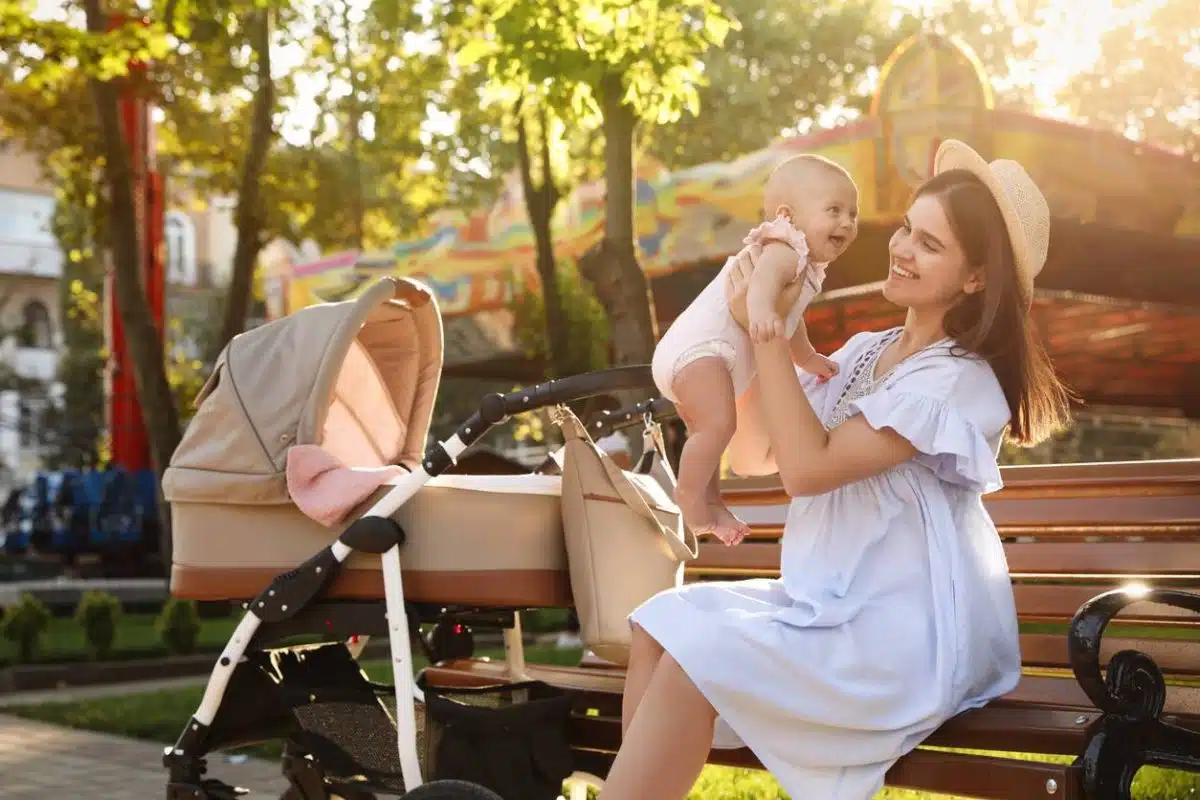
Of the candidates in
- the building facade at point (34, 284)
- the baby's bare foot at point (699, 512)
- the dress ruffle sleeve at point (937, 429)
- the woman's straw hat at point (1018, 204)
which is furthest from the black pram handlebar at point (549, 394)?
the building facade at point (34, 284)

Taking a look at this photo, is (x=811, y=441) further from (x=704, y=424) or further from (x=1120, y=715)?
(x=1120, y=715)

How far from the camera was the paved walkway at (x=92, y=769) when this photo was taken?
603 centimetres

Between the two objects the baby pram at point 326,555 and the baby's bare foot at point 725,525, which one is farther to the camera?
the baby pram at point 326,555

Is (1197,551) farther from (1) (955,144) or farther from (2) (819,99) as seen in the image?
(2) (819,99)

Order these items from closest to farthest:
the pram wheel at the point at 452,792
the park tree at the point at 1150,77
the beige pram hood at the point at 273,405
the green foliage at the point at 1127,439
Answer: the pram wheel at the point at 452,792, the beige pram hood at the point at 273,405, the park tree at the point at 1150,77, the green foliage at the point at 1127,439

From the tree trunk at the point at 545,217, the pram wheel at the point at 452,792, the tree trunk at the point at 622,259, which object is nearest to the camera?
the pram wheel at the point at 452,792

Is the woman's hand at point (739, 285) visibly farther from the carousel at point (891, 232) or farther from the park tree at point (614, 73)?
the carousel at point (891, 232)

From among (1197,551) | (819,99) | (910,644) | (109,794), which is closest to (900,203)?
(109,794)

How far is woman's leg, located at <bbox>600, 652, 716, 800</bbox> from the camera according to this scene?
2.75 m

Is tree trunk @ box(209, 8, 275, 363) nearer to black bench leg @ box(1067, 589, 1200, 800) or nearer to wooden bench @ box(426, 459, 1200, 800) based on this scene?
wooden bench @ box(426, 459, 1200, 800)

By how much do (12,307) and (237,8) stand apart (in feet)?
160

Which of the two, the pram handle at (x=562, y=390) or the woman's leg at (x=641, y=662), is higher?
the pram handle at (x=562, y=390)

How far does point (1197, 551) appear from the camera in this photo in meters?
3.56

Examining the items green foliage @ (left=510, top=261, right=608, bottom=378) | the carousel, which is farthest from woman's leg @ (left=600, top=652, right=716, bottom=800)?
green foliage @ (left=510, top=261, right=608, bottom=378)
